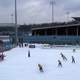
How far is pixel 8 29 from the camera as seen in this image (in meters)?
62.0

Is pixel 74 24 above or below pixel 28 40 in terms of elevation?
above

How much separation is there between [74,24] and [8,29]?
72.8ft

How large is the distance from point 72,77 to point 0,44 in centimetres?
1674

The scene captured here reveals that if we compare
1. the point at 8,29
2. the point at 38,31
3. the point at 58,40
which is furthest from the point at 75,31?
the point at 8,29

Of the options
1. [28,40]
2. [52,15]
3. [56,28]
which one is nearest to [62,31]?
[56,28]

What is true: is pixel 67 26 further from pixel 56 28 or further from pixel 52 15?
pixel 52 15

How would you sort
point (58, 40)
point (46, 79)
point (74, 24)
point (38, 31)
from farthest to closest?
point (38, 31)
point (74, 24)
point (58, 40)
point (46, 79)

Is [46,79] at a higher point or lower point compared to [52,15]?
lower

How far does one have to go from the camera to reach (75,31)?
49.4 meters

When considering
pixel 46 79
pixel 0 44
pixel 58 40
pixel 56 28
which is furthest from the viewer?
pixel 56 28

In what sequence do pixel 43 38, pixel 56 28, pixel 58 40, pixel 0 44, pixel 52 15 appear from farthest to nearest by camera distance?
pixel 52 15, pixel 56 28, pixel 43 38, pixel 58 40, pixel 0 44

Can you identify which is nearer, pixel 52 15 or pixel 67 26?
pixel 67 26

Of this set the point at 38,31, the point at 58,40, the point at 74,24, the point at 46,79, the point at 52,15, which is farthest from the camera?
the point at 52,15

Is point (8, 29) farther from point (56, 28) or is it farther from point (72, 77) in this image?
point (72, 77)
